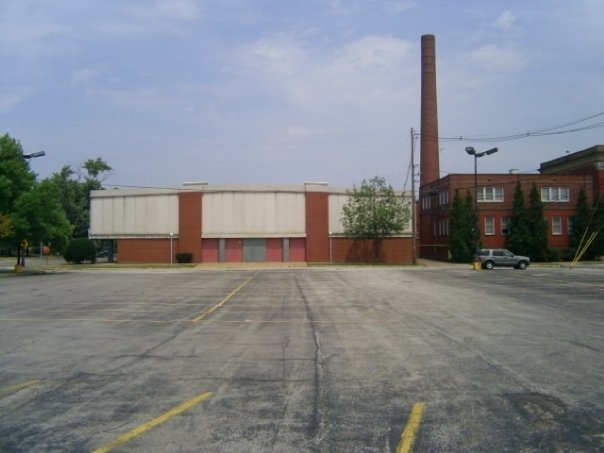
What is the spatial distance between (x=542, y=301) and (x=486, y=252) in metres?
28.2

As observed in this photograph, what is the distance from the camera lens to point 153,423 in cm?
610

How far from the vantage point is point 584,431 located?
5.71 m

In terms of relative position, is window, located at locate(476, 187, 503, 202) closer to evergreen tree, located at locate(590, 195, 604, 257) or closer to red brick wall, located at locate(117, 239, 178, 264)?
evergreen tree, located at locate(590, 195, 604, 257)

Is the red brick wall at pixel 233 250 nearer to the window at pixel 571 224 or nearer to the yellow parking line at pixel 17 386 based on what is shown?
the window at pixel 571 224

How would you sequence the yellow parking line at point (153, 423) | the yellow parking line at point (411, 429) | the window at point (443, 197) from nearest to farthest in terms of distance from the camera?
the yellow parking line at point (411, 429)
the yellow parking line at point (153, 423)
the window at point (443, 197)

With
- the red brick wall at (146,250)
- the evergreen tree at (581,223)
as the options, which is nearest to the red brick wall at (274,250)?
the red brick wall at (146,250)

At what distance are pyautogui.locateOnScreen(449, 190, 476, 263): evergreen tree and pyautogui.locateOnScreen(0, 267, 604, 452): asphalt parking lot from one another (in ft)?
135

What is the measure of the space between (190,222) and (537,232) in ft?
115

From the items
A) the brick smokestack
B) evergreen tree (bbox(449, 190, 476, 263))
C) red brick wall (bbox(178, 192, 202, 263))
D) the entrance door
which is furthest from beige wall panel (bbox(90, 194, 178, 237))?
the brick smokestack

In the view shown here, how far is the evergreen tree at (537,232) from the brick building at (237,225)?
12325mm

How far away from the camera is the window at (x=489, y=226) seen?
196 ft

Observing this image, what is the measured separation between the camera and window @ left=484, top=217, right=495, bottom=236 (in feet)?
196

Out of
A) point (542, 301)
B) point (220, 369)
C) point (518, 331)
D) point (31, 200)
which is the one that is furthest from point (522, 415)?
point (31, 200)

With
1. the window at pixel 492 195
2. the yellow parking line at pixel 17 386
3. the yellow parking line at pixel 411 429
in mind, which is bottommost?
the yellow parking line at pixel 17 386
